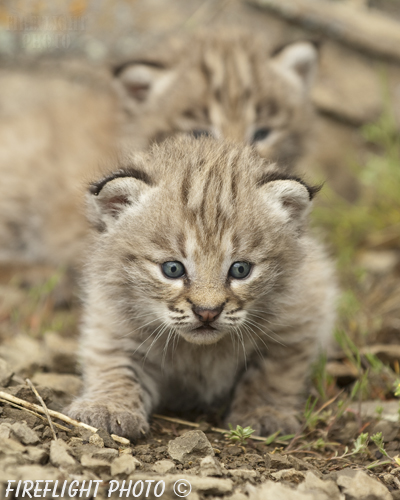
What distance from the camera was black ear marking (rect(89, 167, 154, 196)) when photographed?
10.2 ft

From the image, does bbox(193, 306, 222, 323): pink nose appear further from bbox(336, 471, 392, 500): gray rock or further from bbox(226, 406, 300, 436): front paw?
bbox(336, 471, 392, 500): gray rock

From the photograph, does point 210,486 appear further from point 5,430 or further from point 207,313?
point 5,430

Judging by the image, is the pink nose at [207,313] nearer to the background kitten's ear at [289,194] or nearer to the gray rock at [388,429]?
the background kitten's ear at [289,194]

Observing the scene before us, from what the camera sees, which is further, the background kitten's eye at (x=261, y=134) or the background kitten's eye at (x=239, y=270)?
the background kitten's eye at (x=261, y=134)

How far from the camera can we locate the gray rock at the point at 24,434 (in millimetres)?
2682

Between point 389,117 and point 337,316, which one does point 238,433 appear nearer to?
point 337,316

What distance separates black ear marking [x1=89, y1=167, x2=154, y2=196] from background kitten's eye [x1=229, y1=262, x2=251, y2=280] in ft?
1.98

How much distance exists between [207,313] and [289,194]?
80 centimetres

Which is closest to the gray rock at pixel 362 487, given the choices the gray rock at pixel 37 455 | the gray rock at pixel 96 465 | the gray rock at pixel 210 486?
the gray rock at pixel 210 486

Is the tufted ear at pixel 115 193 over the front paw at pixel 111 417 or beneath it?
over

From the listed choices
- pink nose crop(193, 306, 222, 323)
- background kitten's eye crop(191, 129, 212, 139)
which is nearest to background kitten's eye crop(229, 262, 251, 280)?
pink nose crop(193, 306, 222, 323)

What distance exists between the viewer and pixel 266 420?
3377 millimetres

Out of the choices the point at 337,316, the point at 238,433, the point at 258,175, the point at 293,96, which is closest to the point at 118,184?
the point at 258,175

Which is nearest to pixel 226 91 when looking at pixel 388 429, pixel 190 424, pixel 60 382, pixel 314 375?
pixel 314 375
